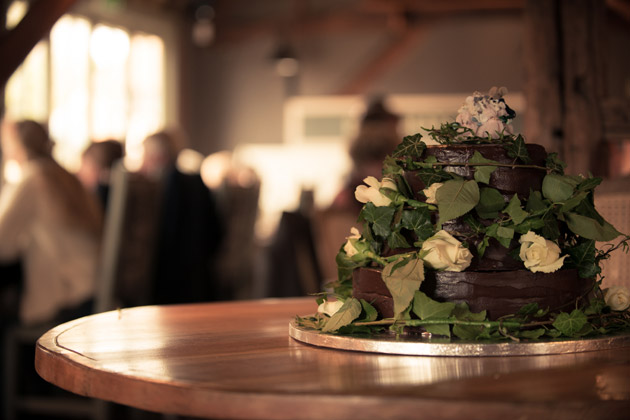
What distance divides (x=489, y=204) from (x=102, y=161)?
4.17m

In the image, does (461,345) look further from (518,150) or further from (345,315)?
(518,150)

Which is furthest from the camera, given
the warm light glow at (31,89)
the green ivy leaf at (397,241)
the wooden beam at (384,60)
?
the wooden beam at (384,60)

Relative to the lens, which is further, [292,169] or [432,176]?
[292,169]

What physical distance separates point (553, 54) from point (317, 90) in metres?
9.95

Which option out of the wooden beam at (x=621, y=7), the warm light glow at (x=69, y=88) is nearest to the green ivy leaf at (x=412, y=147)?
the wooden beam at (x=621, y=7)

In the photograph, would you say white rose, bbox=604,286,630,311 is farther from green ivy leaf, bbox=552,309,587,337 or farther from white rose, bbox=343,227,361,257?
white rose, bbox=343,227,361,257

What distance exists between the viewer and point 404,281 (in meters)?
1.15

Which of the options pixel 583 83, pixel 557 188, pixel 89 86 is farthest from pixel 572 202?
pixel 89 86

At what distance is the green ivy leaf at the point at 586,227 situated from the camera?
124cm

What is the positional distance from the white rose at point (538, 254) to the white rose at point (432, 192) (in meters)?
0.12

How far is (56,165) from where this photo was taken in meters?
4.10

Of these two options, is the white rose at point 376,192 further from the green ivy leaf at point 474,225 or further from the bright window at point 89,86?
the bright window at point 89,86

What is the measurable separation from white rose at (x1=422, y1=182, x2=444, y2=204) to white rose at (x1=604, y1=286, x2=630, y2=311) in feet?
1.11

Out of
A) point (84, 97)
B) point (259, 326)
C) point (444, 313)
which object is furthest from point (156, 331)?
point (84, 97)
